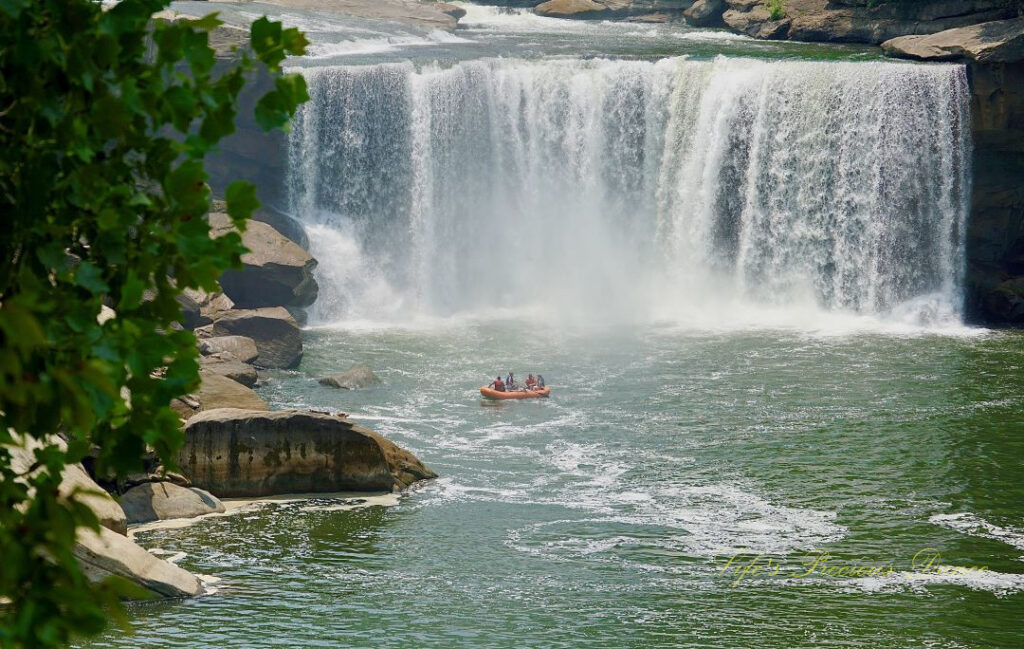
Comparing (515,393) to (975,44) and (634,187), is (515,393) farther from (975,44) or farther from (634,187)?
(975,44)

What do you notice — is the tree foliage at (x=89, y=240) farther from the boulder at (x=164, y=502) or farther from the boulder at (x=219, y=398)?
the boulder at (x=219, y=398)

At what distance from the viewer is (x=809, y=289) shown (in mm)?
41031

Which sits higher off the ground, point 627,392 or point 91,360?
point 91,360

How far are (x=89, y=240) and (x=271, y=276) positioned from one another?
32.3 metres

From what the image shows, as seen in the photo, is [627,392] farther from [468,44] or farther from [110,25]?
[110,25]

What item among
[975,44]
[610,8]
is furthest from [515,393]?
[610,8]

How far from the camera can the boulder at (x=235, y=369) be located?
102ft

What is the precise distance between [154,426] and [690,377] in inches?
1078

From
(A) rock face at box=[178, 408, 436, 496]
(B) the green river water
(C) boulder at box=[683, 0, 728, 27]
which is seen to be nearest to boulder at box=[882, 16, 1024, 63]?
(B) the green river water

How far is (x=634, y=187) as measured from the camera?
44.2m

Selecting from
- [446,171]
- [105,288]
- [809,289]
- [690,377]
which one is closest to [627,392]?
[690,377]

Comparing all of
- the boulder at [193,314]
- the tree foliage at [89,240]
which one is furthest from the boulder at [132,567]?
the boulder at [193,314]

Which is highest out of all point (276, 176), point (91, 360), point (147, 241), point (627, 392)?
point (147, 241)

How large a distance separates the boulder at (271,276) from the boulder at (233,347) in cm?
316
